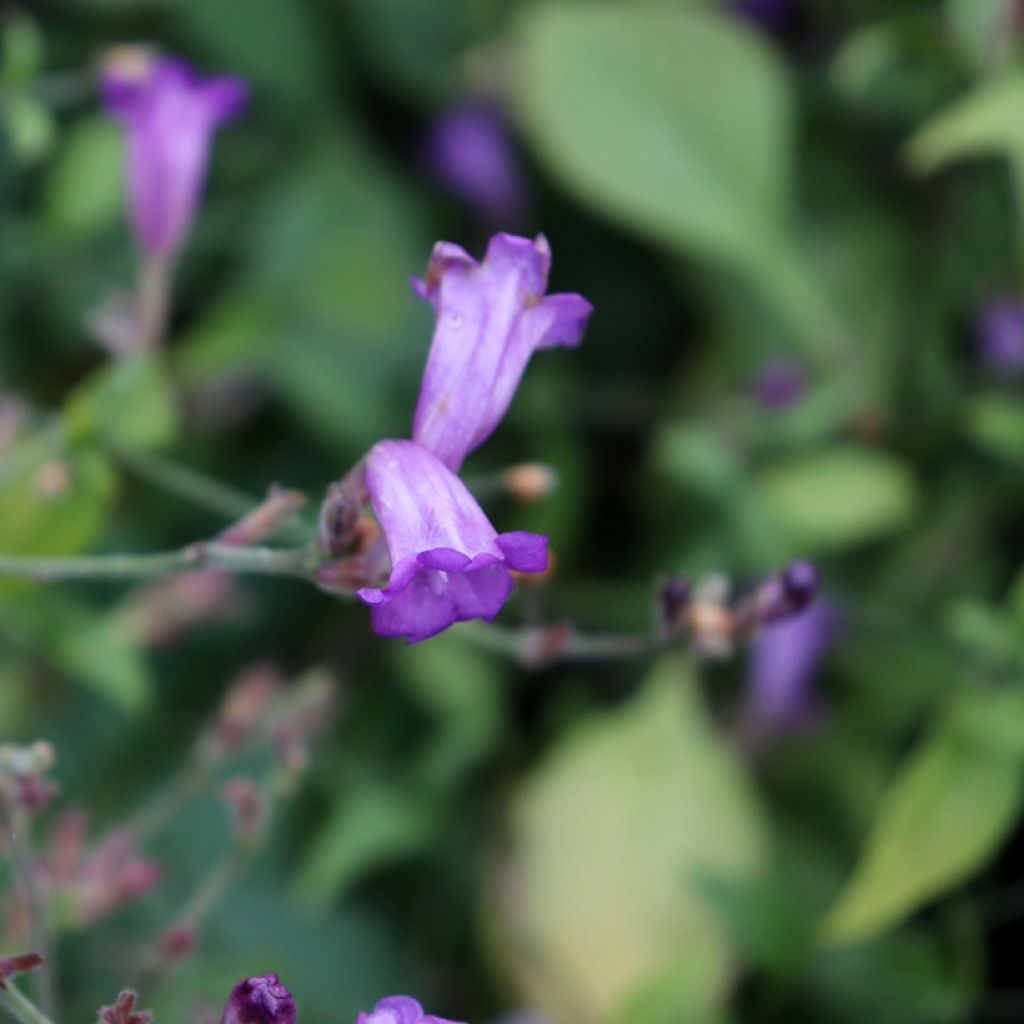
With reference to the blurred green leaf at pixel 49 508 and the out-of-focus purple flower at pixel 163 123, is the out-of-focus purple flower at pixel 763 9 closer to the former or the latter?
the out-of-focus purple flower at pixel 163 123

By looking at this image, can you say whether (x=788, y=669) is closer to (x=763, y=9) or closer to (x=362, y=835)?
(x=362, y=835)

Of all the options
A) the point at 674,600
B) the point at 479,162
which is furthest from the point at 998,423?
the point at 479,162

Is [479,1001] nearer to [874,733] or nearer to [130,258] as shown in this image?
[874,733]

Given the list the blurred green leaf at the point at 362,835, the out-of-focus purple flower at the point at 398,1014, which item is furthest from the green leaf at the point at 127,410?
the out-of-focus purple flower at the point at 398,1014

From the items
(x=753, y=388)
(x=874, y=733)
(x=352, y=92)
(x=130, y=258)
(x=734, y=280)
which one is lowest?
(x=874, y=733)

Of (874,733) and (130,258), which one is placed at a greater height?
(130,258)

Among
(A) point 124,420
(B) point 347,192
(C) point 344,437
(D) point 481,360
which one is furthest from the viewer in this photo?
(B) point 347,192

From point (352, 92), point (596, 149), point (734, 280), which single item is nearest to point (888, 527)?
point (734, 280)
